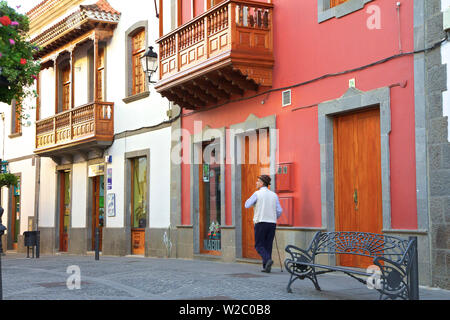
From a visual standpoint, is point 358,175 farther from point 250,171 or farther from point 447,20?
point 250,171

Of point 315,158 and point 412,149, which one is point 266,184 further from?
point 412,149

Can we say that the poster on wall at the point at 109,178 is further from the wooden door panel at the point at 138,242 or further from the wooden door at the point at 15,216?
the wooden door at the point at 15,216

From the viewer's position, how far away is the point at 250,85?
13.8 meters

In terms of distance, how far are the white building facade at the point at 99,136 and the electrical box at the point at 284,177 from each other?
491 centimetres

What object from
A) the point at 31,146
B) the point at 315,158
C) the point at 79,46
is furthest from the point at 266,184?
the point at 31,146

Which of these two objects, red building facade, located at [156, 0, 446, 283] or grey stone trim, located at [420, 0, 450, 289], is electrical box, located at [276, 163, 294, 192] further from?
grey stone trim, located at [420, 0, 450, 289]

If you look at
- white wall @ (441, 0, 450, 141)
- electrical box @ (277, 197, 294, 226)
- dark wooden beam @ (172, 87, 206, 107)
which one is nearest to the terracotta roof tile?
dark wooden beam @ (172, 87, 206, 107)

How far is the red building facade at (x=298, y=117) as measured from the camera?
33.9 feet

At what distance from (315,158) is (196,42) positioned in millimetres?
4221

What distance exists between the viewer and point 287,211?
12.6 meters

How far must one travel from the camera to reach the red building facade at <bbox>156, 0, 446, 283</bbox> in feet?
33.9

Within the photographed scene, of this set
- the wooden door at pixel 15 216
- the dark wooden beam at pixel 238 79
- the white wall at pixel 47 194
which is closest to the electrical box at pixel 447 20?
the dark wooden beam at pixel 238 79

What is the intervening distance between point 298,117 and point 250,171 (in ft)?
7.09

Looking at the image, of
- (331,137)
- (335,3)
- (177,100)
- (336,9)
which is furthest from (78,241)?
(336,9)
